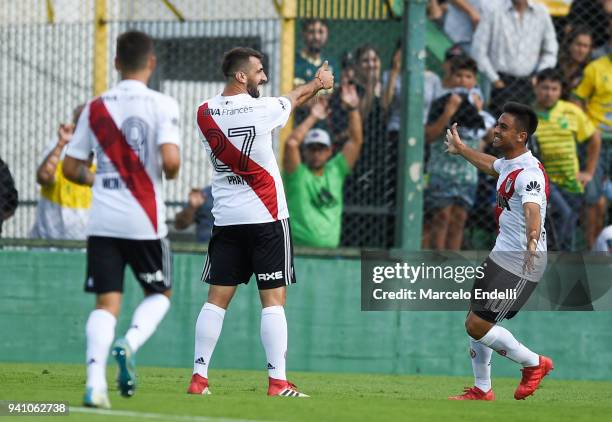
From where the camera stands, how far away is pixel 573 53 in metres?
13.3

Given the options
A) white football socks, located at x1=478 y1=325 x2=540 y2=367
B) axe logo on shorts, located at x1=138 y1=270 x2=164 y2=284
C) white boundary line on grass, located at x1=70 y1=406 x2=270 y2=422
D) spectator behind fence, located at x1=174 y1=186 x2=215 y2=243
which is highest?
spectator behind fence, located at x1=174 y1=186 x2=215 y2=243

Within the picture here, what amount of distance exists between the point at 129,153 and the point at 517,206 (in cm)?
324

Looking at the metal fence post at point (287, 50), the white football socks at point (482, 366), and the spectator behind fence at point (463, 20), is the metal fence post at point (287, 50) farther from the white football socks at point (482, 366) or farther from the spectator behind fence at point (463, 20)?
the white football socks at point (482, 366)

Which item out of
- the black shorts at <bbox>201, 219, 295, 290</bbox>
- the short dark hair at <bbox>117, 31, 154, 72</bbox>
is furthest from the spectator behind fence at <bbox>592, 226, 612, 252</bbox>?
the short dark hair at <bbox>117, 31, 154, 72</bbox>

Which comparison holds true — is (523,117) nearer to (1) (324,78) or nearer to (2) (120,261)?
(1) (324,78)

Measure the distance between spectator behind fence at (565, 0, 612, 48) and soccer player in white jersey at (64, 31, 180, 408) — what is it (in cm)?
718

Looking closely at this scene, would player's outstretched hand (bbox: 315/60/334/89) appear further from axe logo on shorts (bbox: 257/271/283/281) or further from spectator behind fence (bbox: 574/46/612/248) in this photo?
spectator behind fence (bbox: 574/46/612/248)

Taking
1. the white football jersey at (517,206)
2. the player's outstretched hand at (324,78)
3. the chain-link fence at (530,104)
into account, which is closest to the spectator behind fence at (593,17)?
the chain-link fence at (530,104)

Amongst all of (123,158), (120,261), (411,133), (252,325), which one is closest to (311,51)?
(411,133)

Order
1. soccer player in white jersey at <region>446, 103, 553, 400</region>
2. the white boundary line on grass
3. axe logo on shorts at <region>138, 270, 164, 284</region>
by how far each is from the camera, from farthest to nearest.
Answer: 1. soccer player in white jersey at <region>446, 103, 553, 400</region>
2. axe logo on shorts at <region>138, 270, 164, 284</region>
3. the white boundary line on grass

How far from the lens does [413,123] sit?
1250 centimetres

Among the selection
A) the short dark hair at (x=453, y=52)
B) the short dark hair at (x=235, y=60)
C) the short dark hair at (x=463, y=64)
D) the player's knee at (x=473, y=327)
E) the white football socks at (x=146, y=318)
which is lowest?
the player's knee at (x=473, y=327)

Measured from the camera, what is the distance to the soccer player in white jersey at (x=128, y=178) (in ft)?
23.6

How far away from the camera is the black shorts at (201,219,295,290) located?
28.7 feet
